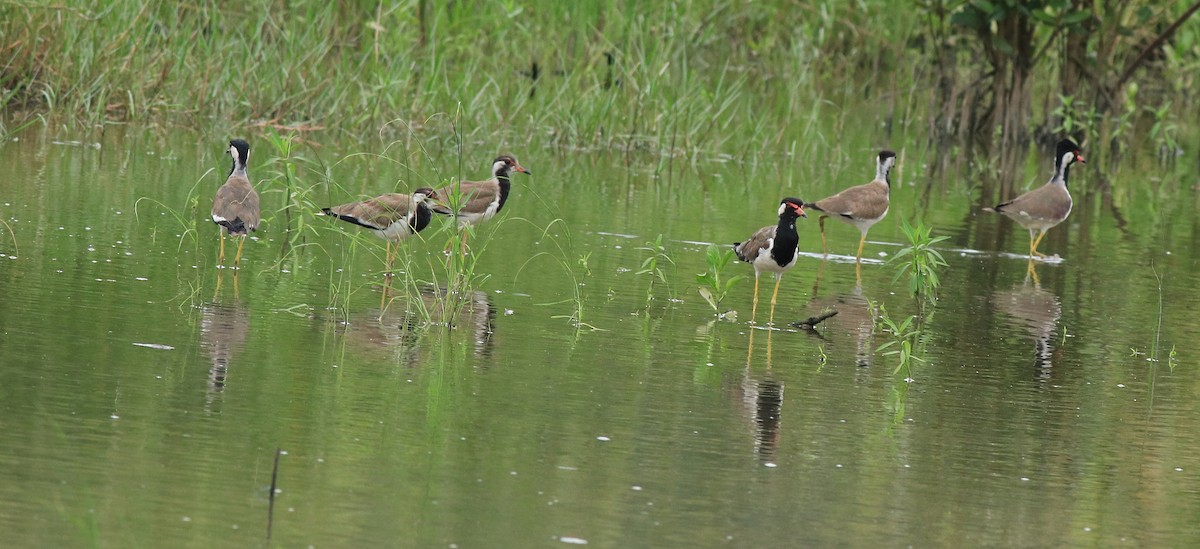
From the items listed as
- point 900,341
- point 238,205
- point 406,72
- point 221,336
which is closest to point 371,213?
point 238,205

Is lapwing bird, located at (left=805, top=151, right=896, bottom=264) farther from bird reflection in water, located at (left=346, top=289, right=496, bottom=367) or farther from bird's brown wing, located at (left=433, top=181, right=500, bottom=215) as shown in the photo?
bird reflection in water, located at (left=346, top=289, right=496, bottom=367)

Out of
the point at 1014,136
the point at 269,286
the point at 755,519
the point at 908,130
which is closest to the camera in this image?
the point at 755,519

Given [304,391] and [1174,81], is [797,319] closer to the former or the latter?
[304,391]

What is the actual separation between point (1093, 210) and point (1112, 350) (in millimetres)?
8503

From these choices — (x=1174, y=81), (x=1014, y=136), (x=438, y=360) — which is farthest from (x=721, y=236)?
(x=1174, y=81)

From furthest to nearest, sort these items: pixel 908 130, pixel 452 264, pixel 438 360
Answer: pixel 908 130, pixel 452 264, pixel 438 360

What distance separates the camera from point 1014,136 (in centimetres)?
2503

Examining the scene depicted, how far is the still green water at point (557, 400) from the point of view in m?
6.29

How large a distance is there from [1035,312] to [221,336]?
226 inches

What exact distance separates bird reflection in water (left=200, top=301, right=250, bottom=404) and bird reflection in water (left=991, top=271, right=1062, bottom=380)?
4.29m

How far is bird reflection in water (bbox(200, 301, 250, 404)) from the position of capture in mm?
8016

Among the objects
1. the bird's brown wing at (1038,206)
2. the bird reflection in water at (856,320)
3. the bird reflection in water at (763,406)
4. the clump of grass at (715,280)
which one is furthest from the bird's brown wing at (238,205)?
the bird's brown wing at (1038,206)

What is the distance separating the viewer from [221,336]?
29.4 ft

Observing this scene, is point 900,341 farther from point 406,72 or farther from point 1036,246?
point 406,72
